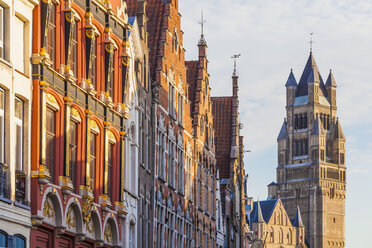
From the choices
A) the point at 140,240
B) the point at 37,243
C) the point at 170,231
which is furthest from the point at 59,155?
the point at 170,231

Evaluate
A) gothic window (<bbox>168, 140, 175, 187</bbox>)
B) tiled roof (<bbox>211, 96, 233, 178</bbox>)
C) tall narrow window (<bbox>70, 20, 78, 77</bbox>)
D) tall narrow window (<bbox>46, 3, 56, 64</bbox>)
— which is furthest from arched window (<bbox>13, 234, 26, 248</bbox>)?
tiled roof (<bbox>211, 96, 233, 178</bbox>)

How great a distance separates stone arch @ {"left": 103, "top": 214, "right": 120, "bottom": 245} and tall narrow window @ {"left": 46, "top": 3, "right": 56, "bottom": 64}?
635 centimetres

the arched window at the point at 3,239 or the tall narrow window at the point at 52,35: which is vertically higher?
the tall narrow window at the point at 52,35

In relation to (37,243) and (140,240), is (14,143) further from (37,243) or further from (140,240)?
(140,240)

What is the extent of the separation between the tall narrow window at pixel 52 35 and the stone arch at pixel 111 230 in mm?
6350

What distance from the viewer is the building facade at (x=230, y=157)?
68.7 metres

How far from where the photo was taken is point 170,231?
1885 inches

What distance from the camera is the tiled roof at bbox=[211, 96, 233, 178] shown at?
69812 millimetres

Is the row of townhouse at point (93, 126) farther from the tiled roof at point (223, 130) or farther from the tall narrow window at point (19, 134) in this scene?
the tiled roof at point (223, 130)

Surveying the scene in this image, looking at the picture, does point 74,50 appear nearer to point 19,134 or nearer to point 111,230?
point 19,134

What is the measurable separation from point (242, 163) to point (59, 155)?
46.2 metres

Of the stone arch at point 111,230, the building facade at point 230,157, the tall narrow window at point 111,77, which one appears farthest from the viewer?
the building facade at point 230,157

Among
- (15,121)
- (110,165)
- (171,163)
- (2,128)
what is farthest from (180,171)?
(2,128)

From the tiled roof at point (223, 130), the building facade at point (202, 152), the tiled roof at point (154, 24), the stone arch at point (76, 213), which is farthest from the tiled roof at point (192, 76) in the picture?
the stone arch at point (76, 213)
